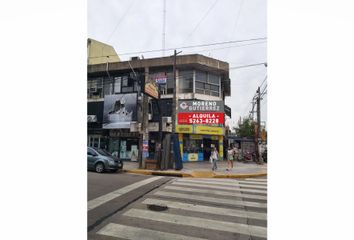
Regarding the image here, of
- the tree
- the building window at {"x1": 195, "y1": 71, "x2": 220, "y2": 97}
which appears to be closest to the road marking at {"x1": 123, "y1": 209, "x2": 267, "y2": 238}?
the building window at {"x1": 195, "y1": 71, "x2": 220, "y2": 97}

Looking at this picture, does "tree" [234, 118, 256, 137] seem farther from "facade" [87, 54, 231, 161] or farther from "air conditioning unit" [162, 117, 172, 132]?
"air conditioning unit" [162, 117, 172, 132]

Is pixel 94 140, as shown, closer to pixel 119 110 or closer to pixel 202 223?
pixel 119 110

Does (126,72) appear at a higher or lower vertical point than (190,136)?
higher

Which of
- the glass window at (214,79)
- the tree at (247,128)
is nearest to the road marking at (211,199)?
the glass window at (214,79)

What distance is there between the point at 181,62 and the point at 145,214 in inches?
583

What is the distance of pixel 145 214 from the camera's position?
4.79 metres

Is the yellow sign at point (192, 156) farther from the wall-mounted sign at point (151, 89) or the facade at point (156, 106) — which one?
the wall-mounted sign at point (151, 89)

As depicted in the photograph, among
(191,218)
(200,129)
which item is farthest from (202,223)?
(200,129)

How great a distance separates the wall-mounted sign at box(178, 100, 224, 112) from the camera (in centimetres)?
1633

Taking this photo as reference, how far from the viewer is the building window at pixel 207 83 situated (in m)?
18.5

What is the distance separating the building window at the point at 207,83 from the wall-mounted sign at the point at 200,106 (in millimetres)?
1517

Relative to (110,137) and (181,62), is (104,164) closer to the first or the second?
(110,137)

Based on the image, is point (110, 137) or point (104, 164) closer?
point (104, 164)
